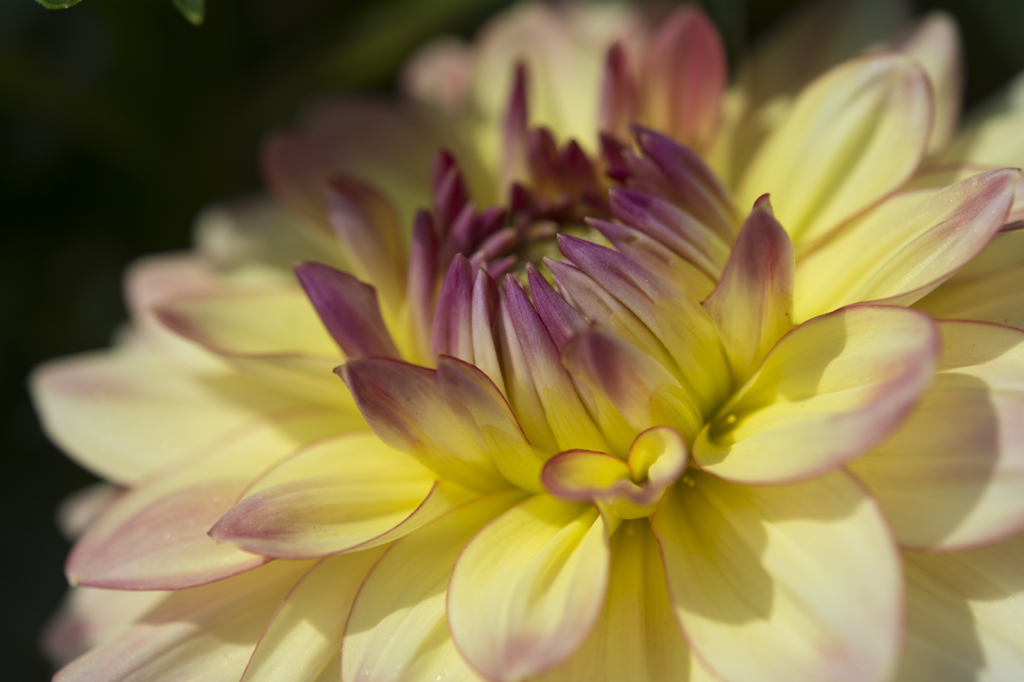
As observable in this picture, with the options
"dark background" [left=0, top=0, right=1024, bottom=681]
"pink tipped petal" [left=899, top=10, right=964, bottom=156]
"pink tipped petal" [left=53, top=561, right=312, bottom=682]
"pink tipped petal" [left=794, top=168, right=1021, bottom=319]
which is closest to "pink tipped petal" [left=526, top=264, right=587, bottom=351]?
"pink tipped petal" [left=794, top=168, right=1021, bottom=319]

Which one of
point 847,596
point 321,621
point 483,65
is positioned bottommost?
point 847,596

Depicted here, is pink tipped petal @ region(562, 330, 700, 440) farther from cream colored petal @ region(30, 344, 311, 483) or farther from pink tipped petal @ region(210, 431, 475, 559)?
cream colored petal @ region(30, 344, 311, 483)

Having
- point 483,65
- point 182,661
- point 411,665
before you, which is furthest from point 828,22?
point 182,661

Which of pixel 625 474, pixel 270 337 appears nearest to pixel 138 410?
pixel 270 337

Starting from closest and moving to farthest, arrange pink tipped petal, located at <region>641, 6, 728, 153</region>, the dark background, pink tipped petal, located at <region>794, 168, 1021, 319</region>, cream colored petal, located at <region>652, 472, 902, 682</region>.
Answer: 1. cream colored petal, located at <region>652, 472, 902, 682</region>
2. pink tipped petal, located at <region>794, 168, 1021, 319</region>
3. pink tipped petal, located at <region>641, 6, 728, 153</region>
4. the dark background

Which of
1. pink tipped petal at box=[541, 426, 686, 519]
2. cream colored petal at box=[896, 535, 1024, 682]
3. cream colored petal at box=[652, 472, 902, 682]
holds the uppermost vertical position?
pink tipped petal at box=[541, 426, 686, 519]

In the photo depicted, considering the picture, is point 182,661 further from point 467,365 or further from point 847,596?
point 847,596

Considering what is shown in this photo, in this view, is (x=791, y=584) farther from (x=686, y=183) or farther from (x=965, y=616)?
(x=686, y=183)
